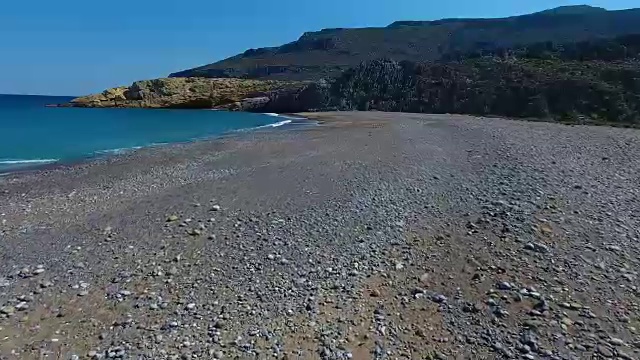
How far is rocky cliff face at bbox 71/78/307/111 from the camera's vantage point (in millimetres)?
92812

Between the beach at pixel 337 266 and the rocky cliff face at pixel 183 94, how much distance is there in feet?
258

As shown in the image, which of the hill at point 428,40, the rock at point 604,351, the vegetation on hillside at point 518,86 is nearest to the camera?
the rock at point 604,351

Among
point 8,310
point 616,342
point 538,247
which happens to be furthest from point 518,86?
point 8,310

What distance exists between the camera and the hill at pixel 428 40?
12950 cm

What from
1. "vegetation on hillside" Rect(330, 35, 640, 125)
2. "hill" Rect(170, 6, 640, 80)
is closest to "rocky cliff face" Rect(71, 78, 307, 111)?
"vegetation on hillside" Rect(330, 35, 640, 125)

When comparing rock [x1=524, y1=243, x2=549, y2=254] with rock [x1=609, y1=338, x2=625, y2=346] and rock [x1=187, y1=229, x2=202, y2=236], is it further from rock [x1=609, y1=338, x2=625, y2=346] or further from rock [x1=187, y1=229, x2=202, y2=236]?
rock [x1=187, y1=229, x2=202, y2=236]

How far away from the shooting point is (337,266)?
7492mm

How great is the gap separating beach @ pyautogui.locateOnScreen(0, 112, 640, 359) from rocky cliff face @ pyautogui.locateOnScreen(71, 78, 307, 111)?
258 feet

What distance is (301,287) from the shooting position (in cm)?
688

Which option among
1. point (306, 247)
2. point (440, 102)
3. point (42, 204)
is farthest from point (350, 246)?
point (440, 102)

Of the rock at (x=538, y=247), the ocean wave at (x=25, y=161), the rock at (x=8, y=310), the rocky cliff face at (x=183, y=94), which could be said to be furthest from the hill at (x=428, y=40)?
the rock at (x=8, y=310)

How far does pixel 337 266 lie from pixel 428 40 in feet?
521

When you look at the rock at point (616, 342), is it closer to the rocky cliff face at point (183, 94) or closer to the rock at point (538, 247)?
the rock at point (538, 247)

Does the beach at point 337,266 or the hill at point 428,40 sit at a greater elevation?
the hill at point 428,40
